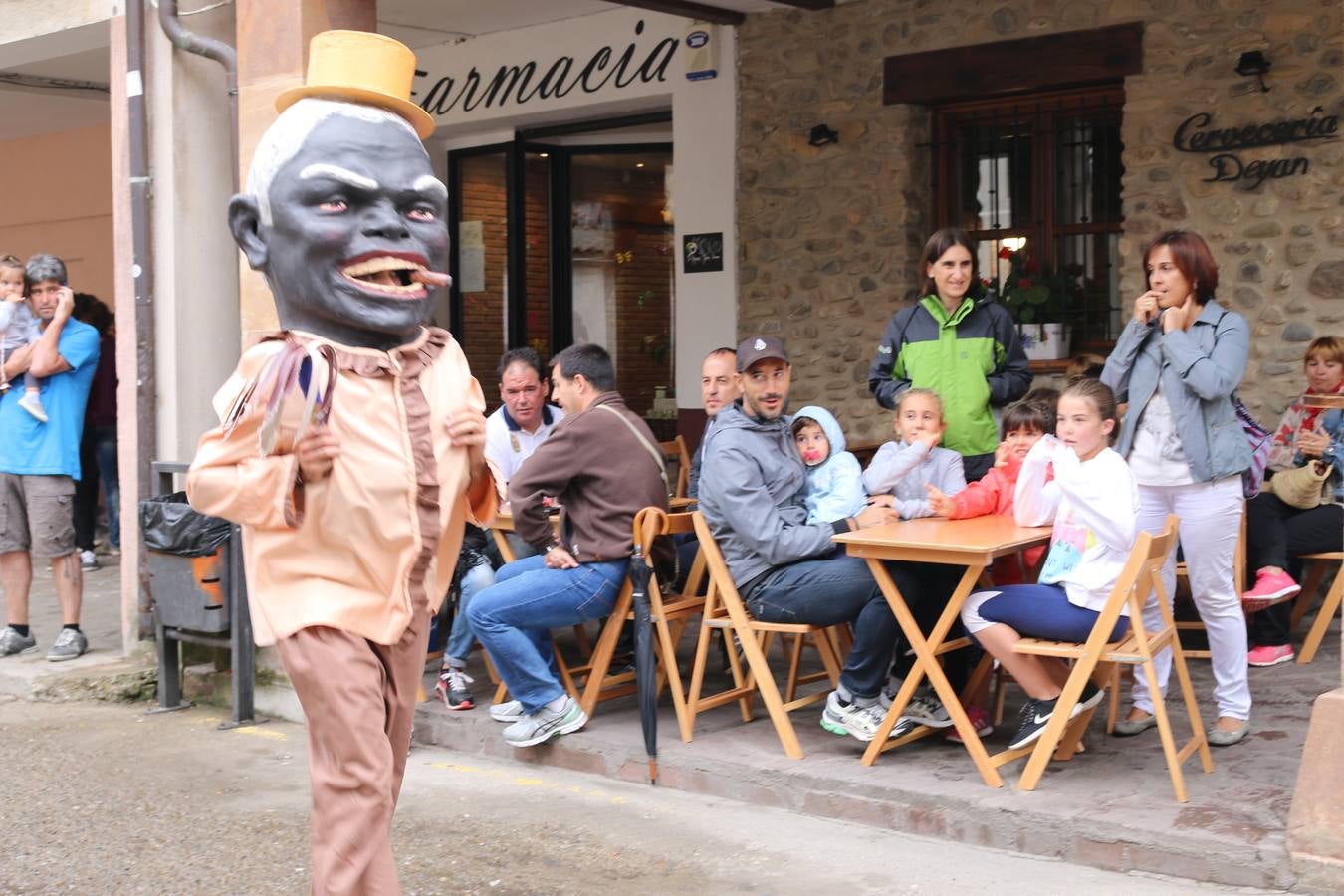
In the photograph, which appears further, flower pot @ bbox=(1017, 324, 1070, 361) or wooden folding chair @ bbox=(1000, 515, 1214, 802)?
flower pot @ bbox=(1017, 324, 1070, 361)

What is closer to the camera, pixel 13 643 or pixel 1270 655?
pixel 1270 655

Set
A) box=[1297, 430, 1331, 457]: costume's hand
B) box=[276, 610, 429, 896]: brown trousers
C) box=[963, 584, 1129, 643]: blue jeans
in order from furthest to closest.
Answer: box=[1297, 430, 1331, 457]: costume's hand
box=[963, 584, 1129, 643]: blue jeans
box=[276, 610, 429, 896]: brown trousers

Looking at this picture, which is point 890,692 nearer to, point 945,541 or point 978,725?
point 978,725

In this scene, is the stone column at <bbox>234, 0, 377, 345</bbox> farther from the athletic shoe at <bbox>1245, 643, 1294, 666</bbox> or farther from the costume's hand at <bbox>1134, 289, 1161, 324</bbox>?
the athletic shoe at <bbox>1245, 643, 1294, 666</bbox>

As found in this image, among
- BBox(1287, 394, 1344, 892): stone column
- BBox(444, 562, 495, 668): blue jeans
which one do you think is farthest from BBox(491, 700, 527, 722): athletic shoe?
BBox(1287, 394, 1344, 892): stone column

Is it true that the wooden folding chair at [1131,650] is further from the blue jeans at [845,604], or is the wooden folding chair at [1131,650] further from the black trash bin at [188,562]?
the black trash bin at [188,562]

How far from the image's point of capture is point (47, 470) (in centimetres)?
760

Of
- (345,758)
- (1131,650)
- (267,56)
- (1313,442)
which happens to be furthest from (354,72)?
(1313,442)

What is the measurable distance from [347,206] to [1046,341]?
239 inches

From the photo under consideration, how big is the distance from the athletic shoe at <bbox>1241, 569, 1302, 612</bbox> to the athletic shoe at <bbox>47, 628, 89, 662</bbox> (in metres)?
5.33

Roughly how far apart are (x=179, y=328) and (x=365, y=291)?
4.00m

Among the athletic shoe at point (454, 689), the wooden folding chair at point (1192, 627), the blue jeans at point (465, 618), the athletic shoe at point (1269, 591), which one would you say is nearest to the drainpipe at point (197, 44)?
the blue jeans at point (465, 618)

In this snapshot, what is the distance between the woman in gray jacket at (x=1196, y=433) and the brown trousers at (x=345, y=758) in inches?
118

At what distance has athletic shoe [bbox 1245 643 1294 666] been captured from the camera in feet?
22.2
